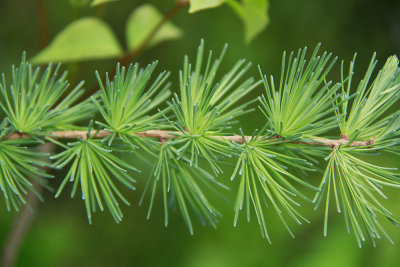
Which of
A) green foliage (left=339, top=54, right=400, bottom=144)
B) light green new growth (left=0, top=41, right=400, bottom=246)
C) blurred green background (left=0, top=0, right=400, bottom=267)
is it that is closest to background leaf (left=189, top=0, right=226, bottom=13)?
light green new growth (left=0, top=41, right=400, bottom=246)

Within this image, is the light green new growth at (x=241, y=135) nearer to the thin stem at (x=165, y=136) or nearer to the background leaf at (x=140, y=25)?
the thin stem at (x=165, y=136)

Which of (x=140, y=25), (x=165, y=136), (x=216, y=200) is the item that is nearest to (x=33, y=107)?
(x=165, y=136)

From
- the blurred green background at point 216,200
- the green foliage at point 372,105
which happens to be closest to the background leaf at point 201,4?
the green foliage at point 372,105

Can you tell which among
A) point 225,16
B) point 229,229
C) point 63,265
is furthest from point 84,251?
point 225,16

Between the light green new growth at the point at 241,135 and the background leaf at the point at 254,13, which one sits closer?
the light green new growth at the point at 241,135

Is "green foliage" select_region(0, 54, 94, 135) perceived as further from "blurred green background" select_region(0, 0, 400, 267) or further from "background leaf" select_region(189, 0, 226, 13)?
"blurred green background" select_region(0, 0, 400, 267)

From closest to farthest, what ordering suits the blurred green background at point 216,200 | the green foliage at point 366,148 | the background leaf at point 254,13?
the green foliage at point 366,148 → the background leaf at point 254,13 → the blurred green background at point 216,200
